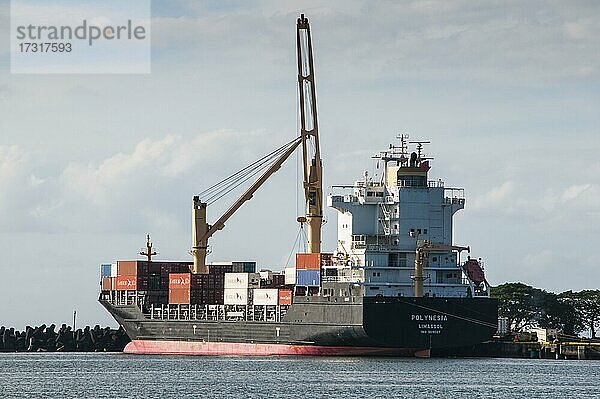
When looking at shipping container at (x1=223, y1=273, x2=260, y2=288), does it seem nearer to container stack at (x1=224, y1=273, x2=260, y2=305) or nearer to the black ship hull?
container stack at (x1=224, y1=273, x2=260, y2=305)

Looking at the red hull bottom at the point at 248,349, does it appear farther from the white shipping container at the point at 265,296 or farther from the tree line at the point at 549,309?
the tree line at the point at 549,309

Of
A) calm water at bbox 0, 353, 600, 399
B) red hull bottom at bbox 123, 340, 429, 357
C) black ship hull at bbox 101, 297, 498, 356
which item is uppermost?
black ship hull at bbox 101, 297, 498, 356

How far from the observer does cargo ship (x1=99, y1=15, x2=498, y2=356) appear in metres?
90.1

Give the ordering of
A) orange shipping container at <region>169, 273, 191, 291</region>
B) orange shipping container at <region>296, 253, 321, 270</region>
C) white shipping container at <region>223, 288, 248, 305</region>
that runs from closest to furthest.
A: 1. orange shipping container at <region>296, 253, 321, 270</region>
2. white shipping container at <region>223, 288, 248, 305</region>
3. orange shipping container at <region>169, 273, 191, 291</region>

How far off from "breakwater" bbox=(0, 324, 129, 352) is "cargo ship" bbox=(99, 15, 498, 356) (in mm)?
19191

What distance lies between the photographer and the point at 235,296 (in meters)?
104

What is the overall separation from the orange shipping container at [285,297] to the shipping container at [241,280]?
4570mm

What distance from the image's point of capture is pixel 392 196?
94.4 metres

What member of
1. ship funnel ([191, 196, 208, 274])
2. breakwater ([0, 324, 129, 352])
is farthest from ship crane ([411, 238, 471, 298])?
breakwater ([0, 324, 129, 352])

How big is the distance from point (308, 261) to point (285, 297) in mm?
3029

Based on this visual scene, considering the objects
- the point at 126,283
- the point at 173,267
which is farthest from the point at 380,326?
the point at 126,283

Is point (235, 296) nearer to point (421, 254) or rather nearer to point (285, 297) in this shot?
point (285, 297)

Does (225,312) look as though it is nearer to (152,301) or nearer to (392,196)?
(152,301)

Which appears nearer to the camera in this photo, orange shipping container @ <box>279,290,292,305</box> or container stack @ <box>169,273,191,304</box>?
orange shipping container @ <box>279,290,292,305</box>
